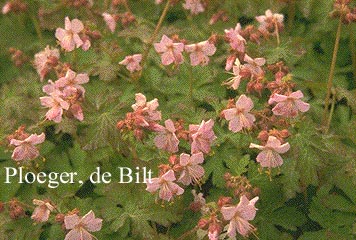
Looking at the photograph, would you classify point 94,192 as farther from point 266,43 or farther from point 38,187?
point 266,43

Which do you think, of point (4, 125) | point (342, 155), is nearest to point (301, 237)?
point (342, 155)

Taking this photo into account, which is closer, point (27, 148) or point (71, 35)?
point (27, 148)

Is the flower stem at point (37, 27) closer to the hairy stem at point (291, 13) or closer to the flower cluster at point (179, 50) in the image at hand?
the flower cluster at point (179, 50)

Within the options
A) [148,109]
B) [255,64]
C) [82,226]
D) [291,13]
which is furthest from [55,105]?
[291,13]

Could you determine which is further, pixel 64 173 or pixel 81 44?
pixel 64 173

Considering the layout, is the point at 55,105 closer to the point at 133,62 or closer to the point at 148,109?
the point at 148,109

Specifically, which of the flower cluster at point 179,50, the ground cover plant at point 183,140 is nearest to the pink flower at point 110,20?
the ground cover plant at point 183,140

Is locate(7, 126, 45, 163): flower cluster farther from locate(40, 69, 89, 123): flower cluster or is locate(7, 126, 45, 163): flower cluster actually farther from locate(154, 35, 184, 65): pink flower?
locate(154, 35, 184, 65): pink flower
